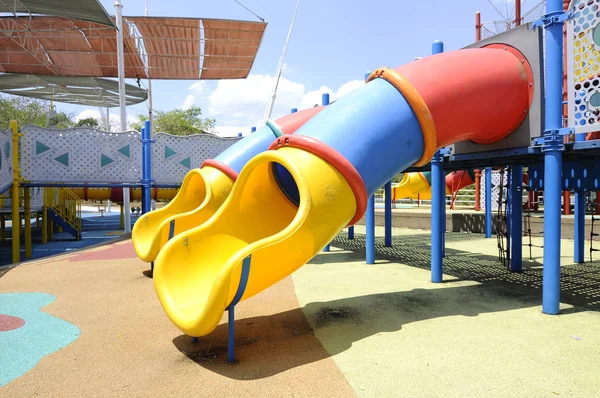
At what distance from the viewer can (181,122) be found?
48.3m

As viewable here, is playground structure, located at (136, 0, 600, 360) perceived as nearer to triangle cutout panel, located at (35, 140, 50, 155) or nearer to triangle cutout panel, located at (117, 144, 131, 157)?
triangle cutout panel, located at (117, 144, 131, 157)

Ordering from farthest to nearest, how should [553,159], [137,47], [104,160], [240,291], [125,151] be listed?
[137,47] < [125,151] < [104,160] < [553,159] < [240,291]

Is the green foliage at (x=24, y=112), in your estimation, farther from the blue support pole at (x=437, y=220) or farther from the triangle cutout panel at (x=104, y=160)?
the blue support pole at (x=437, y=220)

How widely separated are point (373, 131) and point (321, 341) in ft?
7.20

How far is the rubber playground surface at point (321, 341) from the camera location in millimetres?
3201

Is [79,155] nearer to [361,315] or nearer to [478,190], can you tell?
[361,315]

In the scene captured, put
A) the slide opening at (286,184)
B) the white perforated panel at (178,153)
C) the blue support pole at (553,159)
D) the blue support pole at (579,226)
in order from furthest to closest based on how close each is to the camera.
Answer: the white perforated panel at (178,153)
the blue support pole at (579,226)
the slide opening at (286,184)
the blue support pole at (553,159)

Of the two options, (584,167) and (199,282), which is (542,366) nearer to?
(199,282)

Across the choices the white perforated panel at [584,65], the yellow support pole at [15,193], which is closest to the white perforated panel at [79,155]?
the yellow support pole at [15,193]

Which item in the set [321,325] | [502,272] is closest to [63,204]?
[321,325]

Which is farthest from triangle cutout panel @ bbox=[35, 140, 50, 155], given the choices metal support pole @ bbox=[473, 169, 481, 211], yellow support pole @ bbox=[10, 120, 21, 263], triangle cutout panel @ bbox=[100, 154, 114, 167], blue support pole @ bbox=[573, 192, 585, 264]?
metal support pole @ bbox=[473, 169, 481, 211]

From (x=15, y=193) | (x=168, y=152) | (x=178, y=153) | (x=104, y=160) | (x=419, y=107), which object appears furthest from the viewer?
(x=178, y=153)

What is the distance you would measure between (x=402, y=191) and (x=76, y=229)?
1383 cm

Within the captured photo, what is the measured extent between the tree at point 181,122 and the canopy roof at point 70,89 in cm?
1694
